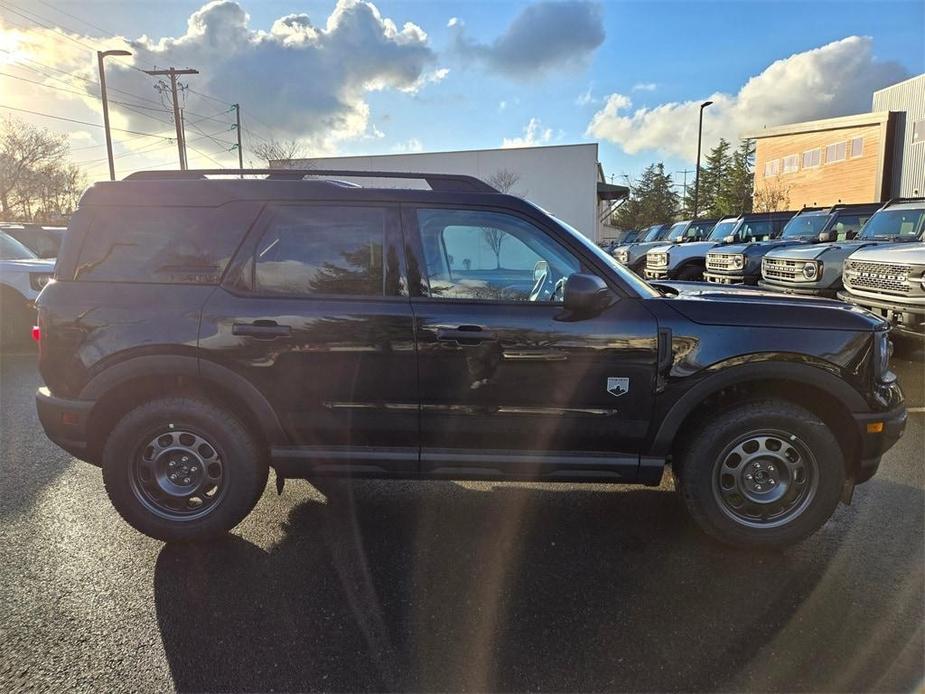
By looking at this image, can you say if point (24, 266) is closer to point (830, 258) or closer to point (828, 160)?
point (830, 258)

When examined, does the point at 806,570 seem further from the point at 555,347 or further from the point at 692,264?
the point at 692,264

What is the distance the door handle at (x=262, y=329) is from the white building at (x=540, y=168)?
3156 cm

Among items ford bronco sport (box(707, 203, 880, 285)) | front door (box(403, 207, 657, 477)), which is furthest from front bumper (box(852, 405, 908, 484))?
ford bronco sport (box(707, 203, 880, 285))

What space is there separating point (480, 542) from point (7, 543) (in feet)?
8.62

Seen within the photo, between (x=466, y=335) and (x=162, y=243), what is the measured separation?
68.6 inches

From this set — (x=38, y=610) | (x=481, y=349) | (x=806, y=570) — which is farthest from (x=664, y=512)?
(x=38, y=610)

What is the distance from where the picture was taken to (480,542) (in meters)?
3.29

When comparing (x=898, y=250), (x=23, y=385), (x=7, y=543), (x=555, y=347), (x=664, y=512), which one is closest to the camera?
(x=555, y=347)

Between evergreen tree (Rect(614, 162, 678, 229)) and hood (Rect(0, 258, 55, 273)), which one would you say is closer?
hood (Rect(0, 258, 55, 273))

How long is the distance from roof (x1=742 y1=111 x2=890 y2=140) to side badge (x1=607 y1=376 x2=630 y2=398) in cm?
3955

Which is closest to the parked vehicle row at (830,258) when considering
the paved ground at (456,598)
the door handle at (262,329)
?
the paved ground at (456,598)

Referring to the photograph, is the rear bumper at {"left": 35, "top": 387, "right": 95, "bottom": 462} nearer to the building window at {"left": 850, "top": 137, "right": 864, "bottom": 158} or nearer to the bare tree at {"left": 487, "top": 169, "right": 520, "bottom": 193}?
the bare tree at {"left": 487, "top": 169, "right": 520, "bottom": 193}

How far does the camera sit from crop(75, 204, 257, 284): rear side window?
313cm

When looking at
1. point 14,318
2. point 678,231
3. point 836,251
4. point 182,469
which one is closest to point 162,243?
point 182,469
